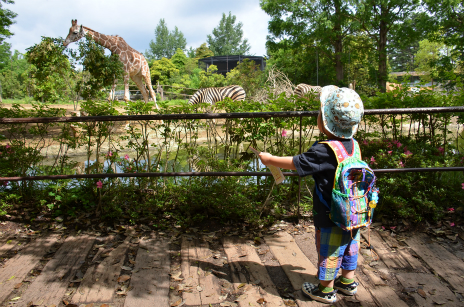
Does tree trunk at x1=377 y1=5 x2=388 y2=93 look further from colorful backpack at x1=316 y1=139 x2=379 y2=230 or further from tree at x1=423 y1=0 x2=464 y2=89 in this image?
colorful backpack at x1=316 y1=139 x2=379 y2=230

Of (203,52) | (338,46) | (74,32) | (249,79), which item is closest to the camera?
(74,32)

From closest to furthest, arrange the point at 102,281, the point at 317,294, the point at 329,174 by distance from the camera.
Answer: the point at 329,174 < the point at 317,294 < the point at 102,281

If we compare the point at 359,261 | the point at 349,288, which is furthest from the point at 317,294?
the point at 359,261

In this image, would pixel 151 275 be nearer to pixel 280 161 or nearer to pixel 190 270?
pixel 190 270

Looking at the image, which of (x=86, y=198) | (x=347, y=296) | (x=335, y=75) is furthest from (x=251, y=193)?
(x=335, y=75)

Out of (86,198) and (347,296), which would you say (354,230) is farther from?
(86,198)

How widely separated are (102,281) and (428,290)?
230cm

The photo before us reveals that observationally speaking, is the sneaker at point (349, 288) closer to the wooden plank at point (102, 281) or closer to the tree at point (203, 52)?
the wooden plank at point (102, 281)

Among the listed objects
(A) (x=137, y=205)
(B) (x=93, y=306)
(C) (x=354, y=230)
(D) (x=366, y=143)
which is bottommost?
(B) (x=93, y=306)

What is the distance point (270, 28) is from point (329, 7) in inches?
134

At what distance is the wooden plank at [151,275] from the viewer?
2139 mm

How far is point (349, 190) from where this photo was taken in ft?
6.12

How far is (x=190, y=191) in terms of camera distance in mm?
3287

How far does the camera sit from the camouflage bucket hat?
6.00ft
